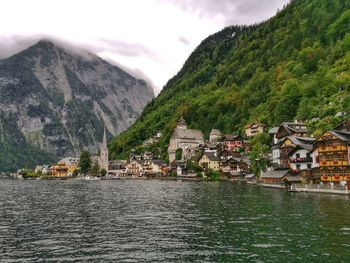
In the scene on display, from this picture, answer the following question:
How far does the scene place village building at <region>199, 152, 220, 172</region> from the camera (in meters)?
161

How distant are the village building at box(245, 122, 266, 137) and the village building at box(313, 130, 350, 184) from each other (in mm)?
84400

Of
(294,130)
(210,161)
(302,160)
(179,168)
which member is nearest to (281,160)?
(294,130)

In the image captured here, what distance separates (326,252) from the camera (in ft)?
92.4

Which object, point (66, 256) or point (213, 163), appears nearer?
point (66, 256)

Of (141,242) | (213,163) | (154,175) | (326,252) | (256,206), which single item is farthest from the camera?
(154,175)

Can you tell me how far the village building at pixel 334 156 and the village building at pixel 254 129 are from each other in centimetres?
8440

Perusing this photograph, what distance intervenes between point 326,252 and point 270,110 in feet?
495

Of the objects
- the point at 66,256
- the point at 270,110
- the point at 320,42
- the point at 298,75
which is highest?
the point at 320,42

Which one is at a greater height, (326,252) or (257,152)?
(257,152)

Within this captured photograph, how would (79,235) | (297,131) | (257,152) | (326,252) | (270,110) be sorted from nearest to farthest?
1. (326,252)
2. (79,235)
3. (297,131)
4. (257,152)
5. (270,110)

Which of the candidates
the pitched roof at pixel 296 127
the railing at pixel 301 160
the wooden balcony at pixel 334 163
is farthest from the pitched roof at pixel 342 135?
the pitched roof at pixel 296 127

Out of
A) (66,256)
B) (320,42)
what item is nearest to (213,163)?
(320,42)

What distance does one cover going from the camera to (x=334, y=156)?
7756cm

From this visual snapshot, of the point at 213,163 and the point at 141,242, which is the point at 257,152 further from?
the point at 141,242
